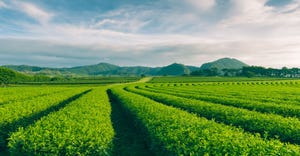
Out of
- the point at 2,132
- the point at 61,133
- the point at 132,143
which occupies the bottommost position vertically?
the point at 132,143

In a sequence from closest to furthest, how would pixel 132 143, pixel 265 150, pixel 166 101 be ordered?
pixel 265 150 → pixel 132 143 → pixel 166 101

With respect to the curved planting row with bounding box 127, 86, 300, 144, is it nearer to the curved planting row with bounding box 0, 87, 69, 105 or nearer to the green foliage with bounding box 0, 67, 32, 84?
the curved planting row with bounding box 0, 87, 69, 105

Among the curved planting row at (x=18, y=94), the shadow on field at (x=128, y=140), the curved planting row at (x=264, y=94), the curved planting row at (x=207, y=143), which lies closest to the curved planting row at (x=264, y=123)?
the curved planting row at (x=207, y=143)

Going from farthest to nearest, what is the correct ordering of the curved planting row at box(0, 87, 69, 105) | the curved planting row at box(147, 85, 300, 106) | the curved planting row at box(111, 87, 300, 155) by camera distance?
1. the curved planting row at box(0, 87, 69, 105)
2. the curved planting row at box(147, 85, 300, 106)
3. the curved planting row at box(111, 87, 300, 155)

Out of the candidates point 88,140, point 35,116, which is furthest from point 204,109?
point 35,116

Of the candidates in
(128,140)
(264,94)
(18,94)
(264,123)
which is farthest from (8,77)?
(264,123)

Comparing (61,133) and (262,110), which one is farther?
(262,110)

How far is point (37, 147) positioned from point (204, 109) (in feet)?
56.0

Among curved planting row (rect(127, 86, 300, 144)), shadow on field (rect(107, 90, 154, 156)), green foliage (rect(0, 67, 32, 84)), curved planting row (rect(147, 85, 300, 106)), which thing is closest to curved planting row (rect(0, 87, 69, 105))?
shadow on field (rect(107, 90, 154, 156))

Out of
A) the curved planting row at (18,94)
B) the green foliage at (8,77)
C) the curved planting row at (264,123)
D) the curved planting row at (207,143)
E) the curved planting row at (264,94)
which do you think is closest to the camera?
the curved planting row at (207,143)

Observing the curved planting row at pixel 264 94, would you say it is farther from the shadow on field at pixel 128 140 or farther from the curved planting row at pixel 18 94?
the curved planting row at pixel 18 94

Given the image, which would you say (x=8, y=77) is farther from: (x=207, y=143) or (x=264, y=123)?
(x=207, y=143)

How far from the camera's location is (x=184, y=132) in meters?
11.9

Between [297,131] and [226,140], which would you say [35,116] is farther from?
[297,131]
